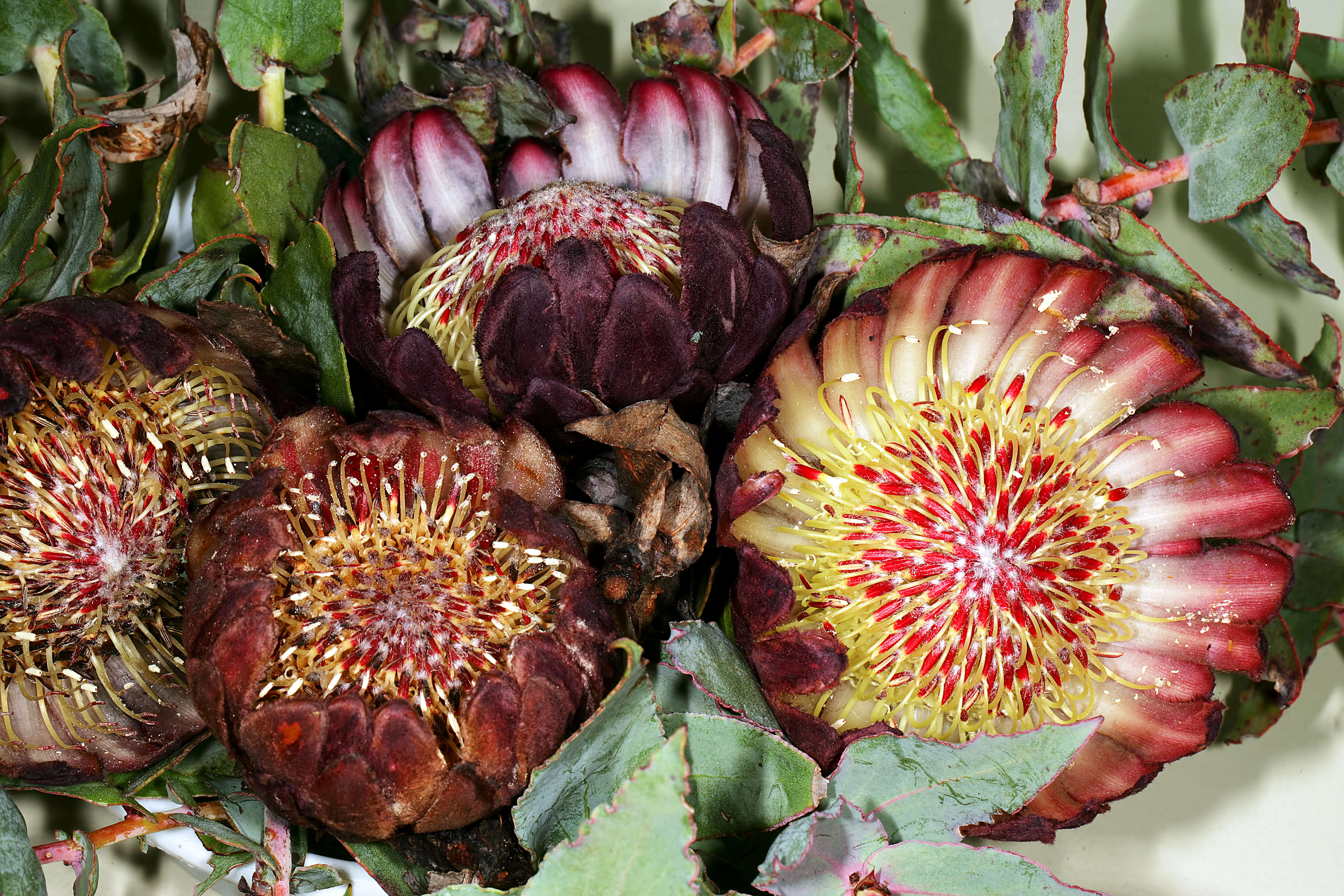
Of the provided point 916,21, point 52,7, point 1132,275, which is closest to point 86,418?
point 52,7

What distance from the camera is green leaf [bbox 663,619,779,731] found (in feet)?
1.48

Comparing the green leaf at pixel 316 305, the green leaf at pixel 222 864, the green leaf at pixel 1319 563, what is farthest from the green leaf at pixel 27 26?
the green leaf at pixel 1319 563

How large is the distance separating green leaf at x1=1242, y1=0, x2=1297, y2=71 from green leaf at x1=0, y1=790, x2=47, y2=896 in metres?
0.72

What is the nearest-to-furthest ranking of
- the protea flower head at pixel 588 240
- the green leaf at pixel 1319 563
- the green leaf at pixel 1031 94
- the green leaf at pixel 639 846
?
the green leaf at pixel 639 846, the protea flower head at pixel 588 240, the green leaf at pixel 1031 94, the green leaf at pixel 1319 563

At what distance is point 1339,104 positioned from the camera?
639mm

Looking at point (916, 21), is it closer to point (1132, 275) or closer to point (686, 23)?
point (686, 23)

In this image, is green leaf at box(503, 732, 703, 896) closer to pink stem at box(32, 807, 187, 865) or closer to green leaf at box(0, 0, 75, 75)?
pink stem at box(32, 807, 187, 865)

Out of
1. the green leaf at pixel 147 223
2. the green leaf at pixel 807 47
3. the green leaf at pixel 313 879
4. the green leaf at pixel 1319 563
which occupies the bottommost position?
the green leaf at pixel 313 879

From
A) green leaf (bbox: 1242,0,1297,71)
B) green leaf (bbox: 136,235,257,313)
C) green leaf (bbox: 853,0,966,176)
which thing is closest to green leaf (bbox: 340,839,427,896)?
green leaf (bbox: 136,235,257,313)

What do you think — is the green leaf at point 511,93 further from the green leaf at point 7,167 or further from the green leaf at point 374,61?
the green leaf at point 7,167

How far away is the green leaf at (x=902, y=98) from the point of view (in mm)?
634

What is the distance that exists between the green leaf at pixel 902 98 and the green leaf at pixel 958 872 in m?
0.41

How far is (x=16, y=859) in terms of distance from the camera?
44 cm

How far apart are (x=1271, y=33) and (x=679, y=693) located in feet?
1.58
